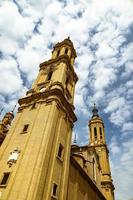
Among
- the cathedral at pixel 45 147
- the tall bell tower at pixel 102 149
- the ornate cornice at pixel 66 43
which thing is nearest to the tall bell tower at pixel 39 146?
the cathedral at pixel 45 147

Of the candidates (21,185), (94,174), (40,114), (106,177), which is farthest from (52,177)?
(106,177)

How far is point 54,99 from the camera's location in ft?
74.7

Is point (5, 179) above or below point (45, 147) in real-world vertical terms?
below

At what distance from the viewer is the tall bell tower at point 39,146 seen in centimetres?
1609

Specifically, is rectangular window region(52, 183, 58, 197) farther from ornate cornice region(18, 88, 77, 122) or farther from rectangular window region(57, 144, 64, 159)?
ornate cornice region(18, 88, 77, 122)

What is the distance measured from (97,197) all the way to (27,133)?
58.5 feet

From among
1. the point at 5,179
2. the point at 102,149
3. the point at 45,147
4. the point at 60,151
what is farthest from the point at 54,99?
the point at 102,149

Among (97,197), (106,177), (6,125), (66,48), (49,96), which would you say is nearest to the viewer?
(49,96)

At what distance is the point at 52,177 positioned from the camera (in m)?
17.5

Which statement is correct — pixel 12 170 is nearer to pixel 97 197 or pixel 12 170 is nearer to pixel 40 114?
pixel 40 114

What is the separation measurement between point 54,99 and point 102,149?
1230 inches

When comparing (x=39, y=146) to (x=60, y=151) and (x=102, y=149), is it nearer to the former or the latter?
(x=60, y=151)

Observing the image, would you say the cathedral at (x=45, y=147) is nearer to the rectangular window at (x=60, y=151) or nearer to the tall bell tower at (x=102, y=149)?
the rectangular window at (x=60, y=151)

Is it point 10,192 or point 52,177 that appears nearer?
point 10,192
